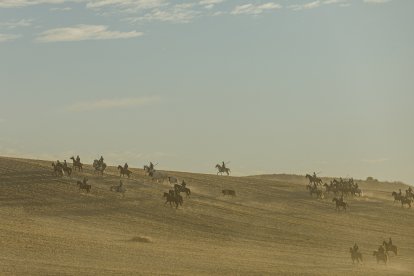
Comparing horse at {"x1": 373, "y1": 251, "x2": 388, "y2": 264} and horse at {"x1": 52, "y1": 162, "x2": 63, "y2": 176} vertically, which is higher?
horse at {"x1": 52, "y1": 162, "x2": 63, "y2": 176}

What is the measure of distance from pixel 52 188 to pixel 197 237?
1451 cm

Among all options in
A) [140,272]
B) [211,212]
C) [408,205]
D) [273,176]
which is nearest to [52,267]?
[140,272]

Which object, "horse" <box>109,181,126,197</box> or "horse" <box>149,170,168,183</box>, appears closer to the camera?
"horse" <box>109,181,126,197</box>

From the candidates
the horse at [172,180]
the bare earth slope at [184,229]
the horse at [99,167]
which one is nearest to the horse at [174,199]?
the bare earth slope at [184,229]

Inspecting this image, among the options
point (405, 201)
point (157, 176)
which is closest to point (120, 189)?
point (157, 176)

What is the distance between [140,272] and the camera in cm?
3319

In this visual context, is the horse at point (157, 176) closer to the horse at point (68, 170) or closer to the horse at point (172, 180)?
the horse at point (172, 180)

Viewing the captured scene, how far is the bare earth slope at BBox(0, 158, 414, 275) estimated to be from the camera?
36.8m

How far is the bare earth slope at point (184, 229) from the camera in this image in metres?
36.8

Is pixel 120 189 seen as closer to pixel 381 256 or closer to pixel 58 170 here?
pixel 58 170

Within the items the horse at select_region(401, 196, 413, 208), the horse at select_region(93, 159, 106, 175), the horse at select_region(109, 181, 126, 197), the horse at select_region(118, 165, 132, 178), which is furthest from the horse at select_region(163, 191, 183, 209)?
the horse at select_region(401, 196, 413, 208)

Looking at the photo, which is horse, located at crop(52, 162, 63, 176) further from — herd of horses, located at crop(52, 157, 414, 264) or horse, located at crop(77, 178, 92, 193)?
horse, located at crop(77, 178, 92, 193)

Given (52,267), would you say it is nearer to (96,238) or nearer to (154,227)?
(96,238)

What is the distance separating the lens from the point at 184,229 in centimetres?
5106
